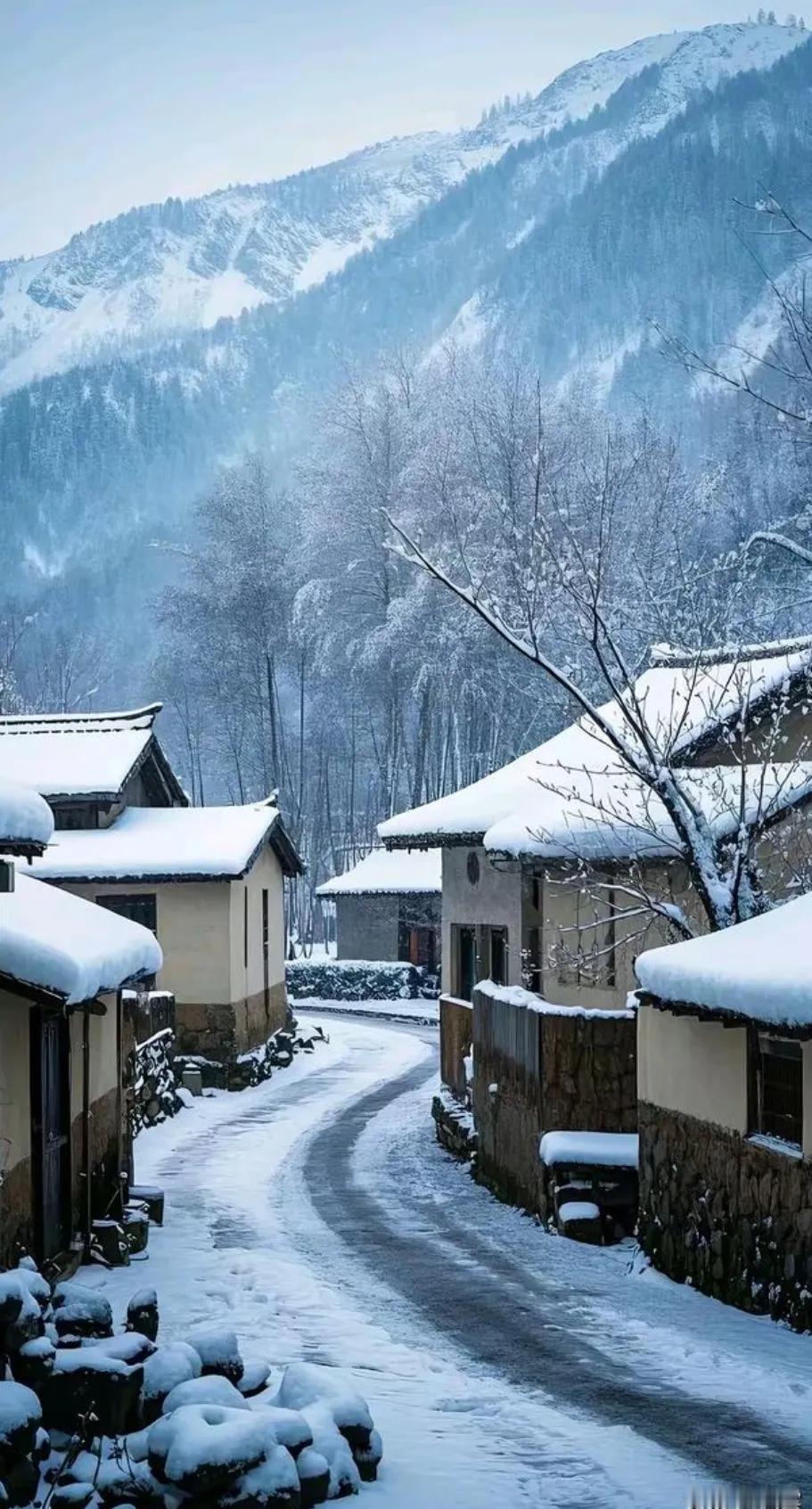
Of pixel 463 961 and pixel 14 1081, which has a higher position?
pixel 14 1081

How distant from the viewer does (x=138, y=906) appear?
30.0 meters

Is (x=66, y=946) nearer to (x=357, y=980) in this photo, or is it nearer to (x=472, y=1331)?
(x=472, y=1331)

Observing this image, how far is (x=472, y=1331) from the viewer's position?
12219 millimetres

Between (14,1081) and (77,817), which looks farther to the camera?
(77,817)

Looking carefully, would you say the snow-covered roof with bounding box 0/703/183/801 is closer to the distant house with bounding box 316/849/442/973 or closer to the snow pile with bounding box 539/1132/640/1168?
the distant house with bounding box 316/849/442/973

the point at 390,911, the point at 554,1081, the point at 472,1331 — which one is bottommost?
the point at 472,1331

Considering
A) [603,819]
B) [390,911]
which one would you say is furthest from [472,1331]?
[390,911]

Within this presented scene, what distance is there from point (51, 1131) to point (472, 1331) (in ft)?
12.6

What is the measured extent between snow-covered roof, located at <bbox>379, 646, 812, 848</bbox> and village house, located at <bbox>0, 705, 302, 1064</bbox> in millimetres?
6347

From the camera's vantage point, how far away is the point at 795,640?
69.3 ft

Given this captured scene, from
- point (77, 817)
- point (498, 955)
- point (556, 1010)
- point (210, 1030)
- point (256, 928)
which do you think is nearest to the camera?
point (556, 1010)

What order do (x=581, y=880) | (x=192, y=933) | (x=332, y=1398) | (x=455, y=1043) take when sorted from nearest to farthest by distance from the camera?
(x=332, y=1398) → (x=581, y=880) → (x=455, y=1043) → (x=192, y=933)

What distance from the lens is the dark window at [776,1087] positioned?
39.6 ft

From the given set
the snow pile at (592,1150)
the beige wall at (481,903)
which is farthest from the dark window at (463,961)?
the snow pile at (592,1150)
